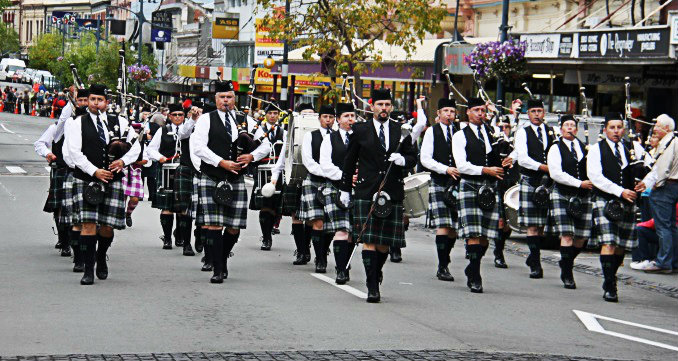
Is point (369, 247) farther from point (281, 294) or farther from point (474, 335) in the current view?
point (474, 335)

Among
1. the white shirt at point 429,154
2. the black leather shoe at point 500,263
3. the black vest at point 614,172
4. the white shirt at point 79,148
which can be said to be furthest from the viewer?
the black leather shoe at point 500,263

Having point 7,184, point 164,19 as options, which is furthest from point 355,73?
point 164,19

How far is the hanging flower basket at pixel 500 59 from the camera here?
24.2 meters

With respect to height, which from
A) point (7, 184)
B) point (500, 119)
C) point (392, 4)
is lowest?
point (7, 184)

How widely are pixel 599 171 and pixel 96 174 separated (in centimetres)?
483

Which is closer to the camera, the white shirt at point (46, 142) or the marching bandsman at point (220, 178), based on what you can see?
the marching bandsman at point (220, 178)

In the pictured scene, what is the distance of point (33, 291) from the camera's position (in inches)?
438

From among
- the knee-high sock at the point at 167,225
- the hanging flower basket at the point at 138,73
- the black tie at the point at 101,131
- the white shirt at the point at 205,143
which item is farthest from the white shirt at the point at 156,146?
the hanging flower basket at the point at 138,73

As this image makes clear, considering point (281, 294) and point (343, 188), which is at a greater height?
point (343, 188)

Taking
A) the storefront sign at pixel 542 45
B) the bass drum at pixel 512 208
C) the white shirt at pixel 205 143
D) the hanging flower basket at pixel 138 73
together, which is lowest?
the bass drum at pixel 512 208

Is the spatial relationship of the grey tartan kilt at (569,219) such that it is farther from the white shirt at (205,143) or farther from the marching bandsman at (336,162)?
the white shirt at (205,143)

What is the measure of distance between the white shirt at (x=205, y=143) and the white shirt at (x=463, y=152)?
1.86 m

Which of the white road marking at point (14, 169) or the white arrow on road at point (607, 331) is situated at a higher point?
the white arrow on road at point (607, 331)

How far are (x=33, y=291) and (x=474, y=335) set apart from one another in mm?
4042
